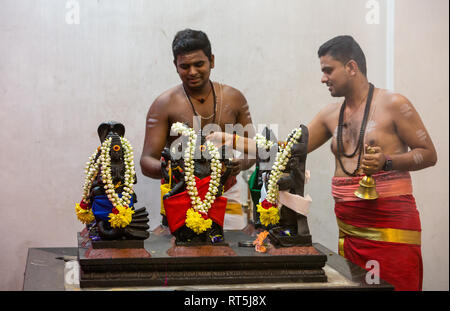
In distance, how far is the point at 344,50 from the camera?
11.6 ft

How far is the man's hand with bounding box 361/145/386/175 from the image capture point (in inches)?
124

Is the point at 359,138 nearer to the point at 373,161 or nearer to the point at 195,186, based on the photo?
the point at 373,161

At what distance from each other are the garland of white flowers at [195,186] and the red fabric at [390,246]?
1.00m

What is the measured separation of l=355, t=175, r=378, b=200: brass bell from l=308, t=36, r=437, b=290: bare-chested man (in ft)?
0.22

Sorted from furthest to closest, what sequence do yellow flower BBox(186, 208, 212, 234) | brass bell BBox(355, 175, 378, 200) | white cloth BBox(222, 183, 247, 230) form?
white cloth BBox(222, 183, 247, 230) → brass bell BBox(355, 175, 378, 200) → yellow flower BBox(186, 208, 212, 234)

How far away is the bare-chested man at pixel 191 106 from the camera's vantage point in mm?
3410

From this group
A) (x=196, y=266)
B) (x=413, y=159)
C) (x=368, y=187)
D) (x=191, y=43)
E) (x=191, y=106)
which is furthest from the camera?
(x=191, y=106)

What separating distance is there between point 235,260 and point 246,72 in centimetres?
158

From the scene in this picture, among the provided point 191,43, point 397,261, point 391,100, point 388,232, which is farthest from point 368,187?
point 191,43

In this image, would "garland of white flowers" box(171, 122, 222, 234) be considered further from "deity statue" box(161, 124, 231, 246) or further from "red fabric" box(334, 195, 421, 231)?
"red fabric" box(334, 195, 421, 231)

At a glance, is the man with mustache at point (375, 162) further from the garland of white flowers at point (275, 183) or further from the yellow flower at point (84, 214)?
the yellow flower at point (84, 214)

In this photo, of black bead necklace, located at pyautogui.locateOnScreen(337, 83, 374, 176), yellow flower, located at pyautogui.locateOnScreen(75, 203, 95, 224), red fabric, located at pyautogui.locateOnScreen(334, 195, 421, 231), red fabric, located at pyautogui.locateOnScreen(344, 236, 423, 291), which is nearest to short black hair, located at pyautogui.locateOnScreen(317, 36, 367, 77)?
black bead necklace, located at pyautogui.locateOnScreen(337, 83, 374, 176)

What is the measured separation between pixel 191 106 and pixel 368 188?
1.22 metres

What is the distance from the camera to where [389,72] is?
3.70 meters
